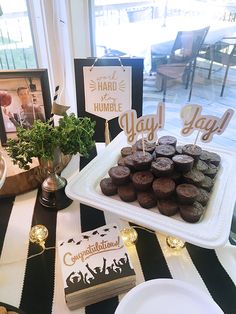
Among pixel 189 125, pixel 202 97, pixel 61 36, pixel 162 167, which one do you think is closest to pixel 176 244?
pixel 162 167

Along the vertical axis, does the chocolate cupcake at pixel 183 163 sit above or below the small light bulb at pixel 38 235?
above

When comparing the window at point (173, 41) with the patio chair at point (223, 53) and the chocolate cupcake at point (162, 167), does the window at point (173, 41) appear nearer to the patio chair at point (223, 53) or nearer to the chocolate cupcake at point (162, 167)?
the patio chair at point (223, 53)

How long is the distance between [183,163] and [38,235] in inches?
17.6

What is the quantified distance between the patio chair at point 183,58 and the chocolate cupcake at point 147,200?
32.2 inches

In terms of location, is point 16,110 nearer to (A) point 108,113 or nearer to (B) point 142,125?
(A) point 108,113

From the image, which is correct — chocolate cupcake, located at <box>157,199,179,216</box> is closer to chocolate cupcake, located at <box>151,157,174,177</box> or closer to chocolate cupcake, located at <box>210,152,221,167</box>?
chocolate cupcake, located at <box>151,157,174,177</box>

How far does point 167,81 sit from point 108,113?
505 mm

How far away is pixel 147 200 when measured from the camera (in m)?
0.69

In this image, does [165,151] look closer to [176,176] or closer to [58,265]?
[176,176]

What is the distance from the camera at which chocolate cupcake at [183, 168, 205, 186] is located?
690 millimetres

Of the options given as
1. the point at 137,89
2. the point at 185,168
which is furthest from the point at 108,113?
the point at 185,168

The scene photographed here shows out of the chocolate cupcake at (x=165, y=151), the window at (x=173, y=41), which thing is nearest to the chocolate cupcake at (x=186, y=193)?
the chocolate cupcake at (x=165, y=151)

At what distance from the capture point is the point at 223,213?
651mm

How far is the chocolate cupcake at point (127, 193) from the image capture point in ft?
2.32
